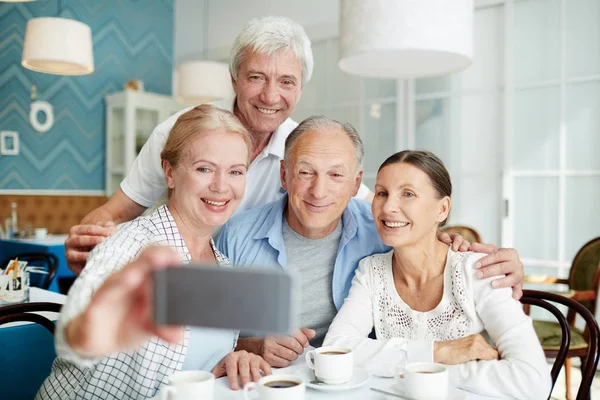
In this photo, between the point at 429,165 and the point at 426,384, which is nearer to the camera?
the point at 426,384

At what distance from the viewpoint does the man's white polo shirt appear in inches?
79.8

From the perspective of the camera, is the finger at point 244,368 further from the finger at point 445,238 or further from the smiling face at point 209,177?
the finger at point 445,238

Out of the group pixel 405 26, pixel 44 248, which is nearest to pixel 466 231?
pixel 405 26

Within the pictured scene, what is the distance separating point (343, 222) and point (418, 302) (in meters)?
0.40

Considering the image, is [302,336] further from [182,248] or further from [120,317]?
[120,317]

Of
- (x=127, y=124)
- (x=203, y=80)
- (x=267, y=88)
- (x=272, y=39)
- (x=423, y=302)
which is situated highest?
(x=203, y=80)

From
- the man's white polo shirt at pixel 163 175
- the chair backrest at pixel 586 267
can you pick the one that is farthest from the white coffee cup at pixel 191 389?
the chair backrest at pixel 586 267

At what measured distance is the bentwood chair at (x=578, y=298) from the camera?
283cm

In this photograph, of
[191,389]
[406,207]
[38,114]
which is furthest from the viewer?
[38,114]

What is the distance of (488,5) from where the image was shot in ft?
14.5

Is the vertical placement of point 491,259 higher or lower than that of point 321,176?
lower

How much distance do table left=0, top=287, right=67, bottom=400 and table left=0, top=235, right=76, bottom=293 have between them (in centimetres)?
295

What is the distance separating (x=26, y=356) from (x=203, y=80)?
3.74 meters

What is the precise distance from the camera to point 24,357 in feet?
5.85
